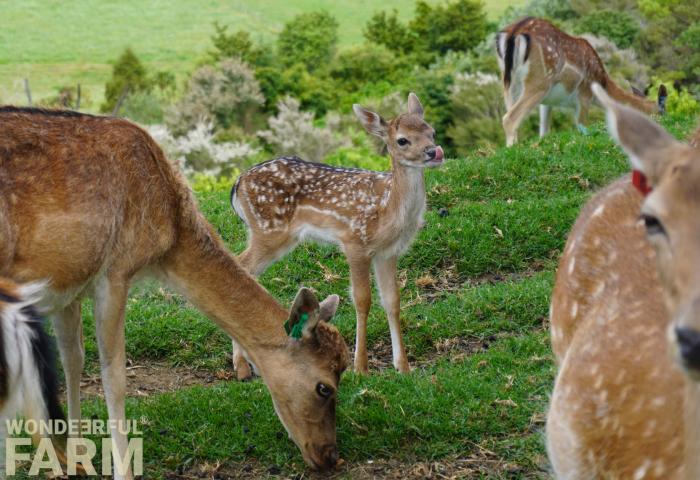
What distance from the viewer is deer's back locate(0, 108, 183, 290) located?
5008 mm

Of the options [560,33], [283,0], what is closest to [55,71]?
[283,0]

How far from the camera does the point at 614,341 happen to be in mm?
3557

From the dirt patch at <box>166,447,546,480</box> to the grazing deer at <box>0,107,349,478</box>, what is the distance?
0.16 meters

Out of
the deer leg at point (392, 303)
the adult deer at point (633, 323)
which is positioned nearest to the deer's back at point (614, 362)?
the adult deer at point (633, 323)

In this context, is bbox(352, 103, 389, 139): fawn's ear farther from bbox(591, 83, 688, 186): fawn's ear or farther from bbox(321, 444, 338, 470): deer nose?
bbox(591, 83, 688, 186): fawn's ear

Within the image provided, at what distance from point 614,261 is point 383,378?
2.77m

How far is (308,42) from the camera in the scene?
4053 cm

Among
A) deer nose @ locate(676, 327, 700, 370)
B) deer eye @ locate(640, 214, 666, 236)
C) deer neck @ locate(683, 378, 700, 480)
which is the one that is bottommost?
deer neck @ locate(683, 378, 700, 480)

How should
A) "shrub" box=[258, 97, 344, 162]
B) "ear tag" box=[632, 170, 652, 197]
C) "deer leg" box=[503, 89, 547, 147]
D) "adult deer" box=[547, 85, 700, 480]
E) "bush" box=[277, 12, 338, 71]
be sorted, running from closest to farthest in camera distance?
"adult deer" box=[547, 85, 700, 480], "ear tag" box=[632, 170, 652, 197], "deer leg" box=[503, 89, 547, 147], "shrub" box=[258, 97, 344, 162], "bush" box=[277, 12, 338, 71]

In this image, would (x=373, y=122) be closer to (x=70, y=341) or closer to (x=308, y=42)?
(x=70, y=341)

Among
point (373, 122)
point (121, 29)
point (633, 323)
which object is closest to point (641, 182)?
point (633, 323)

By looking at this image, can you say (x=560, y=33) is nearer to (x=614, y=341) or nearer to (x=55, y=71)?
(x=614, y=341)

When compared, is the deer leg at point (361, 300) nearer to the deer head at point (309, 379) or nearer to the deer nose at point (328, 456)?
the deer head at point (309, 379)

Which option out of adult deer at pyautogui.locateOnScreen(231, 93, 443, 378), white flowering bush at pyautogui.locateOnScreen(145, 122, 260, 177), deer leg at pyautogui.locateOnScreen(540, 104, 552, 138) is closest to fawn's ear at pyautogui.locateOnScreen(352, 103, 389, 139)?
adult deer at pyautogui.locateOnScreen(231, 93, 443, 378)
